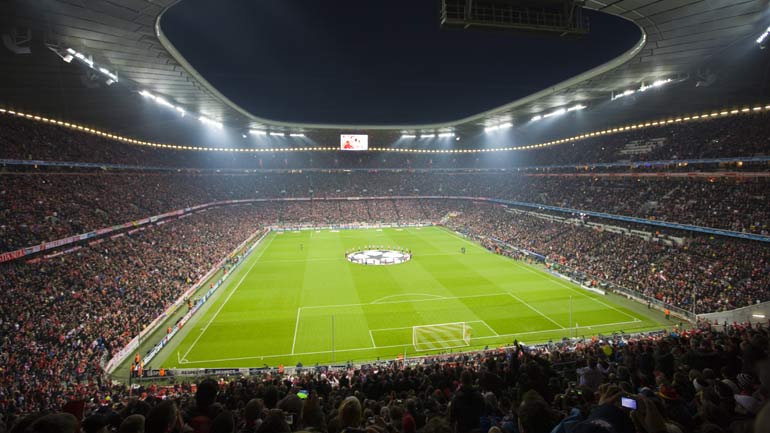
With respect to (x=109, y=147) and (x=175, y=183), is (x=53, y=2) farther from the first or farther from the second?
(x=175, y=183)

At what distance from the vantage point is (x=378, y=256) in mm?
45562

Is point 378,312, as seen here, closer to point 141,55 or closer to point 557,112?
point 141,55

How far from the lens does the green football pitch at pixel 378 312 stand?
74.8 feet

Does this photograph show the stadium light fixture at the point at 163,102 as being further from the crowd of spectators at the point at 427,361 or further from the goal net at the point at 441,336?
the goal net at the point at 441,336

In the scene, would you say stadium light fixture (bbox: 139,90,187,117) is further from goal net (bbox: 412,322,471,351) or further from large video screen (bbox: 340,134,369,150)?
large video screen (bbox: 340,134,369,150)

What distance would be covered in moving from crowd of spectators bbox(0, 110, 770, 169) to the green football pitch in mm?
18661

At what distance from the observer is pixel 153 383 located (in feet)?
61.2

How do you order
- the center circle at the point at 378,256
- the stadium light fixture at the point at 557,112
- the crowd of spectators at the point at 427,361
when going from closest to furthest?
the crowd of spectators at the point at 427,361
the center circle at the point at 378,256
the stadium light fixture at the point at 557,112

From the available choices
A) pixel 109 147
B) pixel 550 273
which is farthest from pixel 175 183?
pixel 550 273

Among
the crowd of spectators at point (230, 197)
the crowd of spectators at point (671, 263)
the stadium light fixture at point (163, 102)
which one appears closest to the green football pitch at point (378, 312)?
the crowd of spectators at point (671, 263)

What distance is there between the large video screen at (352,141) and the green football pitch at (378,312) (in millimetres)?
35795

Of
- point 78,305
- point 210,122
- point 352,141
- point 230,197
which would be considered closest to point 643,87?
point 78,305

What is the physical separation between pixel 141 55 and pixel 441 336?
27.3 m

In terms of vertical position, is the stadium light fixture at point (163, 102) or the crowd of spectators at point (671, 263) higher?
the stadium light fixture at point (163, 102)
